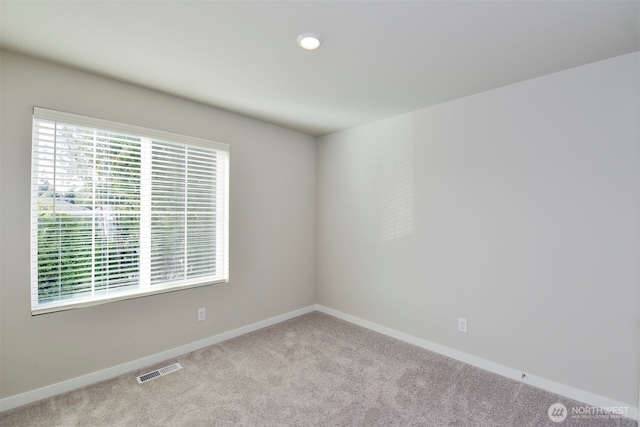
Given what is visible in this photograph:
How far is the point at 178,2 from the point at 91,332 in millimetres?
2408

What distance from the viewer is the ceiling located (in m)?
1.57

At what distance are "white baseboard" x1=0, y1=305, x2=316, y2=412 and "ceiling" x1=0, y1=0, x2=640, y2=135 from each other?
→ 7.71ft

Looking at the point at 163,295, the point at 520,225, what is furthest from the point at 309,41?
the point at 163,295

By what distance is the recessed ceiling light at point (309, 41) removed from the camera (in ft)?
5.85

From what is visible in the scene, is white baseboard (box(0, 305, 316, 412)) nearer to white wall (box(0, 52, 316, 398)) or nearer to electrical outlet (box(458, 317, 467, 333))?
white wall (box(0, 52, 316, 398))

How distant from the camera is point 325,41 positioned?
185 cm

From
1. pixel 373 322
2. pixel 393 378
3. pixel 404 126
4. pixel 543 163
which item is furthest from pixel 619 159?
pixel 373 322

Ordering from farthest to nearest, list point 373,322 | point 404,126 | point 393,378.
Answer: point 373,322, point 404,126, point 393,378

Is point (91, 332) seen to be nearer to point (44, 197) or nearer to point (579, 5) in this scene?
point (44, 197)

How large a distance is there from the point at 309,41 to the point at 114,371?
2.90 metres

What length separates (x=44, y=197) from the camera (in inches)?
83.4

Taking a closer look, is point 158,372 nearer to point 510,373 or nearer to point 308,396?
point 308,396

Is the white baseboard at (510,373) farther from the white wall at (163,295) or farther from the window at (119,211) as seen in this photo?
the window at (119,211)

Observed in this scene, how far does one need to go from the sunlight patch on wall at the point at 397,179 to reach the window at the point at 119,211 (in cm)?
174
